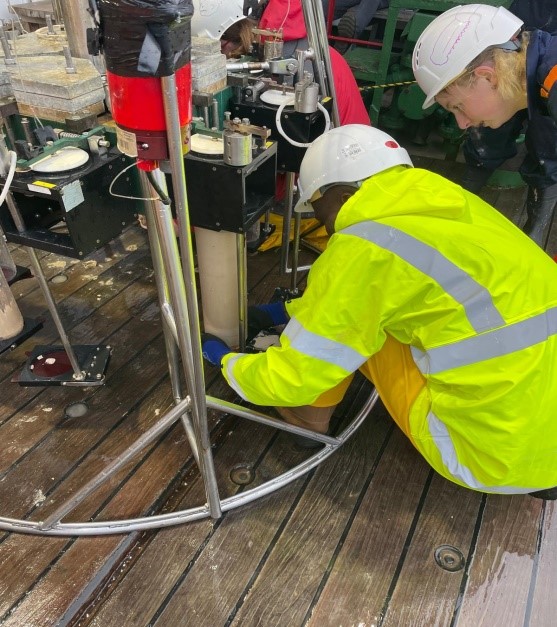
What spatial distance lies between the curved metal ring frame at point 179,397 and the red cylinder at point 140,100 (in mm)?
20

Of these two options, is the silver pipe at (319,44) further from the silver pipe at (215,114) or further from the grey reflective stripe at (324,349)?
the grey reflective stripe at (324,349)

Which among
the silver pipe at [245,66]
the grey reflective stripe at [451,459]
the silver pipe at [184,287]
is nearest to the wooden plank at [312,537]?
the silver pipe at [184,287]

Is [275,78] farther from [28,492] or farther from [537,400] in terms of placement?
[28,492]

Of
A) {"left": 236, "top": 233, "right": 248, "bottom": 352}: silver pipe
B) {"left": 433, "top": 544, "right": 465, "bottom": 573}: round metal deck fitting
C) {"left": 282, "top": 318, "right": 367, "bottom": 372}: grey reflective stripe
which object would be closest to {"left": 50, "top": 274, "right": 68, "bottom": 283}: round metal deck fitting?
{"left": 236, "top": 233, "right": 248, "bottom": 352}: silver pipe

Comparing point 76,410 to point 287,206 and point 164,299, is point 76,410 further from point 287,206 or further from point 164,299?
point 287,206

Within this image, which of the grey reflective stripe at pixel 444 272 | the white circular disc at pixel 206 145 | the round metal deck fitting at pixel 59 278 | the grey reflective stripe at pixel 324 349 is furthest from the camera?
the round metal deck fitting at pixel 59 278

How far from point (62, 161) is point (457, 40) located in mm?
1209

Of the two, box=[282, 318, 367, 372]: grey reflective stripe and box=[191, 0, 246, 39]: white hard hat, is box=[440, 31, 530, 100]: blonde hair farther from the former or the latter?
box=[282, 318, 367, 372]: grey reflective stripe

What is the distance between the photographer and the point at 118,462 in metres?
1.28

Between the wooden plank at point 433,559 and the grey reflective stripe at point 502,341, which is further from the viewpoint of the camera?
the wooden plank at point 433,559

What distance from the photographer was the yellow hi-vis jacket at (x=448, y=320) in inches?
41.6

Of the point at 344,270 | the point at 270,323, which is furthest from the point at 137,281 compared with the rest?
the point at 344,270

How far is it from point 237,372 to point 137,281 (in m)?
1.11

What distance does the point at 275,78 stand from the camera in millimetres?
1797
